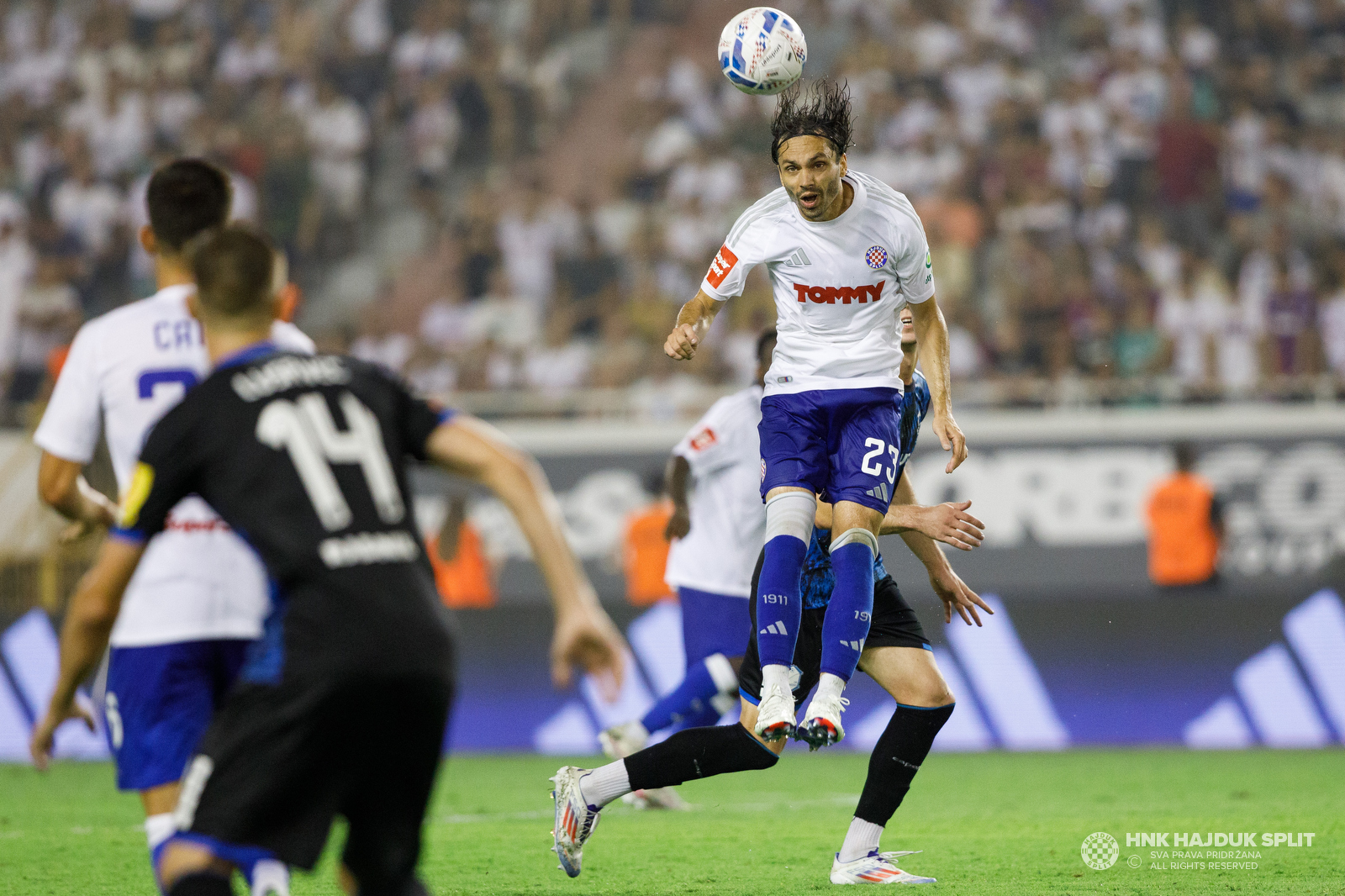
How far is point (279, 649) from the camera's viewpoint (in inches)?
140

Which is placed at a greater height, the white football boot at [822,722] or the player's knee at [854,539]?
the player's knee at [854,539]

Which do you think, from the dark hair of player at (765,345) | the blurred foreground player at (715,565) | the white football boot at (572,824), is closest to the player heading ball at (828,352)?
the white football boot at (572,824)

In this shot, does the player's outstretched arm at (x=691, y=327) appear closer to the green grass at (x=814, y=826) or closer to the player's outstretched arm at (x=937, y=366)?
the player's outstretched arm at (x=937, y=366)

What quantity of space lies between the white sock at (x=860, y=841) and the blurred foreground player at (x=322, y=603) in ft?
8.87

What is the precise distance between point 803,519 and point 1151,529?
9.68m

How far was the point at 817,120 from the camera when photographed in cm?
593

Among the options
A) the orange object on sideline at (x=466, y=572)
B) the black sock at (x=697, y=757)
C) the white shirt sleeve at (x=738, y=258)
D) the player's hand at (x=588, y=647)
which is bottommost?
the orange object on sideline at (x=466, y=572)

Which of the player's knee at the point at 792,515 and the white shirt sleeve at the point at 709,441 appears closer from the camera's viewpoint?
the player's knee at the point at 792,515

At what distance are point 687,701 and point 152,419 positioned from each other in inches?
177

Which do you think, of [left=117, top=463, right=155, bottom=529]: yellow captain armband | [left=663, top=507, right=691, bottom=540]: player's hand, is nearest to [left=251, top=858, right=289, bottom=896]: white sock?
[left=117, top=463, right=155, bottom=529]: yellow captain armband

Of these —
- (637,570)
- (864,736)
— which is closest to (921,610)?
(864,736)

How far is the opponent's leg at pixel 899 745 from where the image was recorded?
606 cm

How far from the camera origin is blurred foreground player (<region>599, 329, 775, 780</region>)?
8539 mm

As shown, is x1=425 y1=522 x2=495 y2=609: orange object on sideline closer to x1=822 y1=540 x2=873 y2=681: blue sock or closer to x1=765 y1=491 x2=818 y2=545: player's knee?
x1=765 y1=491 x2=818 y2=545: player's knee
